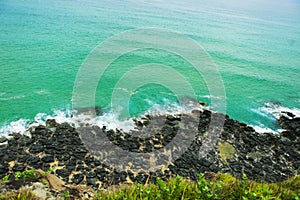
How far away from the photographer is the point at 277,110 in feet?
78.7

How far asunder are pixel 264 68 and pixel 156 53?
17.8 meters

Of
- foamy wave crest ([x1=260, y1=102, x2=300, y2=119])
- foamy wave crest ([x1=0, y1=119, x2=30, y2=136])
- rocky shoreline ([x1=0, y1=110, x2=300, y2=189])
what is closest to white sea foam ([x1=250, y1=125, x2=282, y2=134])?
rocky shoreline ([x1=0, y1=110, x2=300, y2=189])

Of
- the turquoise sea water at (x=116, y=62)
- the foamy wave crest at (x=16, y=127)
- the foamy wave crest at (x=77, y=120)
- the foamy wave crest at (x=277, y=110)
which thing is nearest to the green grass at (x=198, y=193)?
the foamy wave crest at (x=77, y=120)

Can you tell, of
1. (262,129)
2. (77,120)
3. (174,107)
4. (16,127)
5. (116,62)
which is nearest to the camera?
(16,127)

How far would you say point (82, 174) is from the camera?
12.8 m

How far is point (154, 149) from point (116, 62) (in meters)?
18.0

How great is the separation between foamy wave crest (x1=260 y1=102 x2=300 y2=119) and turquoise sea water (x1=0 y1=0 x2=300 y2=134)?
72cm

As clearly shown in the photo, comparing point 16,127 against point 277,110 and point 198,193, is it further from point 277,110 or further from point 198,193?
point 277,110

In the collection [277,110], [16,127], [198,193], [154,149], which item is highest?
[198,193]

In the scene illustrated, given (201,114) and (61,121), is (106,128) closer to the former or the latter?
(61,121)

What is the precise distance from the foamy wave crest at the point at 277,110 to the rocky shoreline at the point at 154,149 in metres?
3.37

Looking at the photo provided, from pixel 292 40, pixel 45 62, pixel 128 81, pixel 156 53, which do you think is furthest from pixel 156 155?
pixel 292 40

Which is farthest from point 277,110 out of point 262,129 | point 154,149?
point 154,149

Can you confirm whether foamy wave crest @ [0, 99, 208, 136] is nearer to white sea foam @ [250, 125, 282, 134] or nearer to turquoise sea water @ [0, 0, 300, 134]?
turquoise sea water @ [0, 0, 300, 134]
